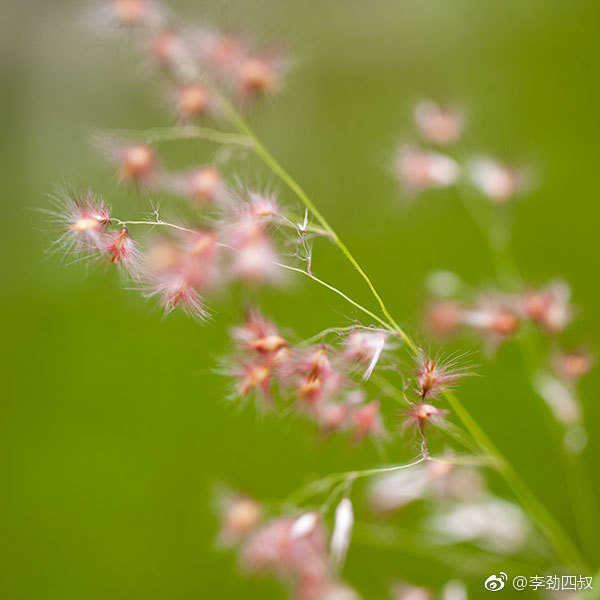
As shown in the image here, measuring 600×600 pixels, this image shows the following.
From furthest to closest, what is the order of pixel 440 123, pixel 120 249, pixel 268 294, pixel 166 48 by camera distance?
1. pixel 268 294
2. pixel 440 123
3. pixel 166 48
4. pixel 120 249

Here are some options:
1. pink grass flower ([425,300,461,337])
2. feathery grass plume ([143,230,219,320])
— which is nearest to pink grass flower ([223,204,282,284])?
feathery grass plume ([143,230,219,320])

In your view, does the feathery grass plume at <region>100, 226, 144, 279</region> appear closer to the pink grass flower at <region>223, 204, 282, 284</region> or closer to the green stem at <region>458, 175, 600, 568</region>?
the pink grass flower at <region>223, 204, 282, 284</region>

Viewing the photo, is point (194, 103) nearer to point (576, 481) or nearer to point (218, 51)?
point (218, 51)

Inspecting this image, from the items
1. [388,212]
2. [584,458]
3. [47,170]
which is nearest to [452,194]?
[388,212]

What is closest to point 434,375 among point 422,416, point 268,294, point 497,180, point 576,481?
point 422,416

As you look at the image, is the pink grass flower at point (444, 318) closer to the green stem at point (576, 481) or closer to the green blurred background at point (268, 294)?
the green stem at point (576, 481)

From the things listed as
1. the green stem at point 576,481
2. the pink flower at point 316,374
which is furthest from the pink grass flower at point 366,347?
the green stem at point 576,481

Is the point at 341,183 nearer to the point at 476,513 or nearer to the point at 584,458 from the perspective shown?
the point at 584,458
